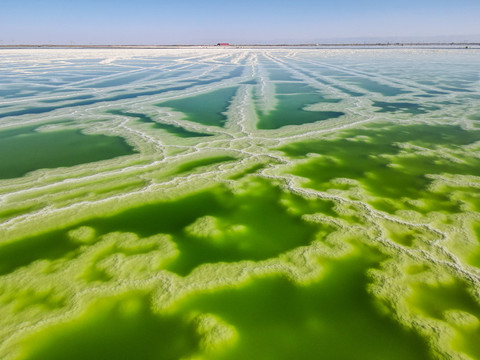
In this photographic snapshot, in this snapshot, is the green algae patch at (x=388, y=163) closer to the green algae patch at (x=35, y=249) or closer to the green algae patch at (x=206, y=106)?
the green algae patch at (x=206, y=106)

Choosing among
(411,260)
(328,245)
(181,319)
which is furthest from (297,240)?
(181,319)

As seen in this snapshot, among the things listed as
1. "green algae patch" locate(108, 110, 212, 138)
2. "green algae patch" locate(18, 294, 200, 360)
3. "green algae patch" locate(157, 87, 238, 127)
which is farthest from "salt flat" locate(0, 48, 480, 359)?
"green algae patch" locate(157, 87, 238, 127)

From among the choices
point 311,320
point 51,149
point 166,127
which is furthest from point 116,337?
point 166,127

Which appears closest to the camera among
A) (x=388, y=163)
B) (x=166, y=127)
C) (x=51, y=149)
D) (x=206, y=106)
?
(x=388, y=163)

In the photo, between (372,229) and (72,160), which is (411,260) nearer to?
(372,229)

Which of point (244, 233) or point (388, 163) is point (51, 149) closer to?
point (244, 233)

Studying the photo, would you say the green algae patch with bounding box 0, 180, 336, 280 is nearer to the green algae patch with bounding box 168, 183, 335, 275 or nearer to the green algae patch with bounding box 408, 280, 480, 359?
the green algae patch with bounding box 168, 183, 335, 275
